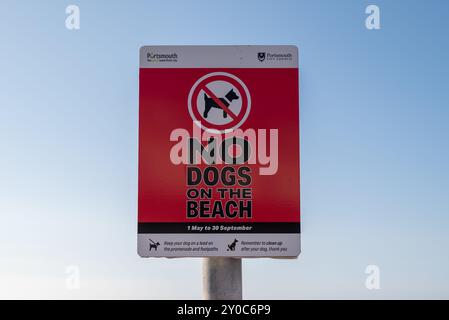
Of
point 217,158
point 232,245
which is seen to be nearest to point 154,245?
point 232,245

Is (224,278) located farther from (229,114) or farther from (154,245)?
(229,114)

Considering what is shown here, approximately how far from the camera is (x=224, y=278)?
4359 millimetres

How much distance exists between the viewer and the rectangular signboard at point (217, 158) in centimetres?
428

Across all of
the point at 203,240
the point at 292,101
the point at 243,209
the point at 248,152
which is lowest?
the point at 203,240

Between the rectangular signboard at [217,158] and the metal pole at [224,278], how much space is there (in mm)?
171

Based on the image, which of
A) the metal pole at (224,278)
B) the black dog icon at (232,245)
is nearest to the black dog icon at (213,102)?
the black dog icon at (232,245)

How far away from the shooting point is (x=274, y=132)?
4379mm

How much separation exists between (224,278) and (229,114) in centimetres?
145

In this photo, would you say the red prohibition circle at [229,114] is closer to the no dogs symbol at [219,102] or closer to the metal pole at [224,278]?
the no dogs symbol at [219,102]
